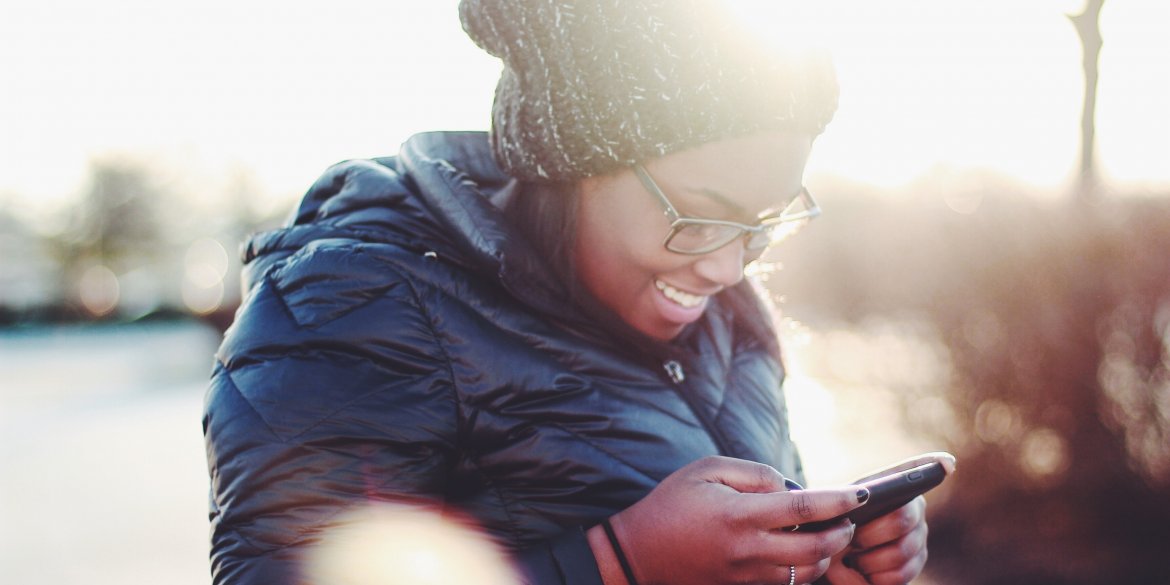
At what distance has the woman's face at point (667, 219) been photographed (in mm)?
1899

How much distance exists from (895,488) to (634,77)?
2.89 feet

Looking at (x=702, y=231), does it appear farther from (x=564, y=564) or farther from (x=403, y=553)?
(x=403, y=553)

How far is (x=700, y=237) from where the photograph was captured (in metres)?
1.92

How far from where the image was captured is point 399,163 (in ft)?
7.04

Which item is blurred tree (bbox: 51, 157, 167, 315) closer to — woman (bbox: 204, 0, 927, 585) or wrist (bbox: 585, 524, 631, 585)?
woman (bbox: 204, 0, 927, 585)

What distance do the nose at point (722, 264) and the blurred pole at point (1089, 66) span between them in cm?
539

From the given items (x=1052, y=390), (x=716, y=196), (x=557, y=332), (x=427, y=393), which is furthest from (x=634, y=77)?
(x=1052, y=390)

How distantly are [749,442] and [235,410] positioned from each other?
1022 mm

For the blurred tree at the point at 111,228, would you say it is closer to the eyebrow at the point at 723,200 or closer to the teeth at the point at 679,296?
the teeth at the point at 679,296

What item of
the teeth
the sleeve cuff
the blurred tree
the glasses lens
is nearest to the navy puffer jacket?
the sleeve cuff

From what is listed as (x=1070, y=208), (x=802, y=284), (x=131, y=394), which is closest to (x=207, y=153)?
(x=131, y=394)

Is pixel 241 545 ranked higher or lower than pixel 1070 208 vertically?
higher

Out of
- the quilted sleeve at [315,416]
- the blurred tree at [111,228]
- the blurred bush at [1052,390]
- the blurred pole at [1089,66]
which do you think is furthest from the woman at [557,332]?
the blurred tree at [111,228]

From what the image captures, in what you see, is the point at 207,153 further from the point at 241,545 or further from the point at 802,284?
the point at 241,545
